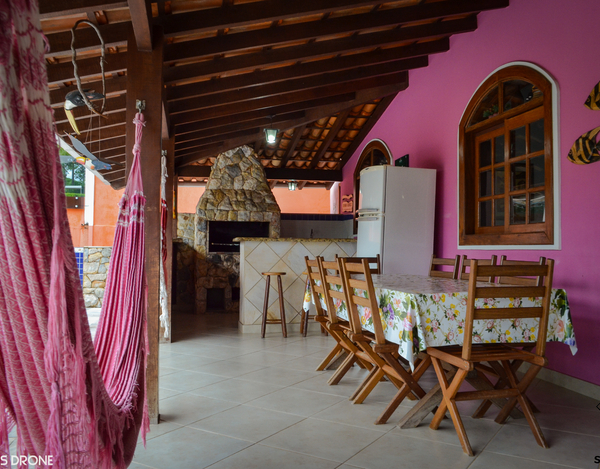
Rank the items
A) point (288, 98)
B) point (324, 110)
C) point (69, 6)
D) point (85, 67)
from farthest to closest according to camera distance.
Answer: point (324, 110) < point (288, 98) < point (85, 67) < point (69, 6)

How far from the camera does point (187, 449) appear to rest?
2.12 meters

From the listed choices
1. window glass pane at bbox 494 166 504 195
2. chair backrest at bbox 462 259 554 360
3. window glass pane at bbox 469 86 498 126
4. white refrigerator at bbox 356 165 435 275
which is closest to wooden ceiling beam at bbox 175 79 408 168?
white refrigerator at bbox 356 165 435 275

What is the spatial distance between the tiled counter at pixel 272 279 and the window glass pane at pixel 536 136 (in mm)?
2424

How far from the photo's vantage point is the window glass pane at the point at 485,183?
14.8 feet

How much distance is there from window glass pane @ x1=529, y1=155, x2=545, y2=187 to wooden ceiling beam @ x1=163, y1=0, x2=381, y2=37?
1.79m

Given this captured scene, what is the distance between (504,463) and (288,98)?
458cm

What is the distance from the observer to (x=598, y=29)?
311cm

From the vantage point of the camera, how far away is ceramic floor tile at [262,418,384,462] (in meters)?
2.10

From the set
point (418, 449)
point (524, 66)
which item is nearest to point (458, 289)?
point (418, 449)

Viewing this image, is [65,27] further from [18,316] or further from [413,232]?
[413,232]

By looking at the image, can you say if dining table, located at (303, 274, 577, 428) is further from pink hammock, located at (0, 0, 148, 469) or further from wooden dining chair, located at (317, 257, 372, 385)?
pink hammock, located at (0, 0, 148, 469)

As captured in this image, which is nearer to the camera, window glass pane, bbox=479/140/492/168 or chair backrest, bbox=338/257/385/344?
chair backrest, bbox=338/257/385/344

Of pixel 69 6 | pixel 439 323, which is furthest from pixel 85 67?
pixel 439 323

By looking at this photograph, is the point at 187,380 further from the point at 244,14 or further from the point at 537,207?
the point at 537,207
